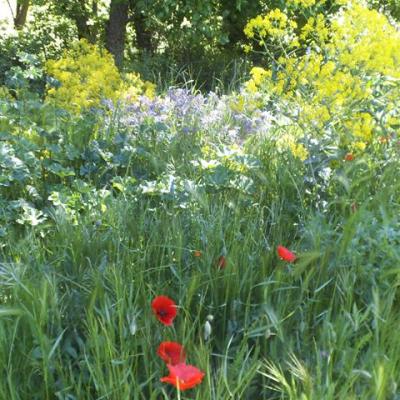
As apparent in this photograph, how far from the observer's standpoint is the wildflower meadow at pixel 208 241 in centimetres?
137

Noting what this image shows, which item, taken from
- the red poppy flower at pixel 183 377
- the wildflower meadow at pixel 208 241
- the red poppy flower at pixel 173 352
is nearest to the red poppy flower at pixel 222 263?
the wildflower meadow at pixel 208 241

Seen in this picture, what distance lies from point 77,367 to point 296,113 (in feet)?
5.67

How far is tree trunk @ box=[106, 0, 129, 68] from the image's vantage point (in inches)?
269

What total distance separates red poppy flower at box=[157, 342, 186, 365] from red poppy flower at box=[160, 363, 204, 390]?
10 centimetres

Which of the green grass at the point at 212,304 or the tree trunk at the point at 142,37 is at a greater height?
the tree trunk at the point at 142,37

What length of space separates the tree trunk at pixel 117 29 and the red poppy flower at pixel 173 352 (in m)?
5.82

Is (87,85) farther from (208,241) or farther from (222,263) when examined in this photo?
(222,263)

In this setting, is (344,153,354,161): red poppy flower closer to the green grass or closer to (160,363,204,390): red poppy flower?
the green grass

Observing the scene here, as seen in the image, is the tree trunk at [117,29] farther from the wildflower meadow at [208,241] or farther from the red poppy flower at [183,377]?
the red poppy flower at [183,377]

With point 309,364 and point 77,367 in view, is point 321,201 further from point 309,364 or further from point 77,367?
point 77,367

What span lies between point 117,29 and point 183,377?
6.26 metres

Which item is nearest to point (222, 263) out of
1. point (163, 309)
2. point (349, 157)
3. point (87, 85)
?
point (163, 309)

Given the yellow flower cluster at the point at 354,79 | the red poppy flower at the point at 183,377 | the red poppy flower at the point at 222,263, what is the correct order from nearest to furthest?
the red poppy flower at the point at 183,377 < the red poppy flower at the point at 222,263 < the yellow flower cluster at the point at 354,79

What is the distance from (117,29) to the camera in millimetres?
6887
